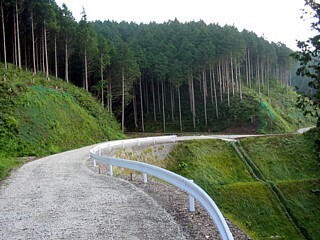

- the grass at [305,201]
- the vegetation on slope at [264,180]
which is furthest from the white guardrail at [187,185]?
the grass at [305,201]

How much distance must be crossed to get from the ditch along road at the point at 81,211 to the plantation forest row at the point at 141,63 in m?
31.9

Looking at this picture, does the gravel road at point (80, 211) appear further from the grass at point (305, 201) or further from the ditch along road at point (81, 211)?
the grass at point (305, 201)

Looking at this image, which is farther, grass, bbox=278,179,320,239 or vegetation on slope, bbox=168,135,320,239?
grass, bbox=278,179,320,239

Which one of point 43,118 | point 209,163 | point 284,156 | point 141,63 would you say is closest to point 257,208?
point 209,163

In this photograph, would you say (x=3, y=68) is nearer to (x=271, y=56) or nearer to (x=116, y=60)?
(x=116, y=60)

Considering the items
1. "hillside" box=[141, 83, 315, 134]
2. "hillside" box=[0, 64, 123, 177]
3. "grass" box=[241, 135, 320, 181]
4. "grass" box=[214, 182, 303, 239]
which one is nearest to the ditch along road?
"hillside" box=[0, 64, 123, 177]

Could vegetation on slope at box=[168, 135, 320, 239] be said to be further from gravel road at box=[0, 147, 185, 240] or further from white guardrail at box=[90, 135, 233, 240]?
gravel road at box=[0, 147, 185, 240]

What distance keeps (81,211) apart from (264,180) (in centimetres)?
2172

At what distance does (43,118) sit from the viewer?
29719 millimetres

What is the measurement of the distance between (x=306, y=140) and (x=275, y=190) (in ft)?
41.1

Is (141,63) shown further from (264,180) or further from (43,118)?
(264,180)

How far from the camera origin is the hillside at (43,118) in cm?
2512

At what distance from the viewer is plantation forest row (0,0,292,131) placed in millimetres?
45312

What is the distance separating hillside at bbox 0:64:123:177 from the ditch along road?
7.89 metres
